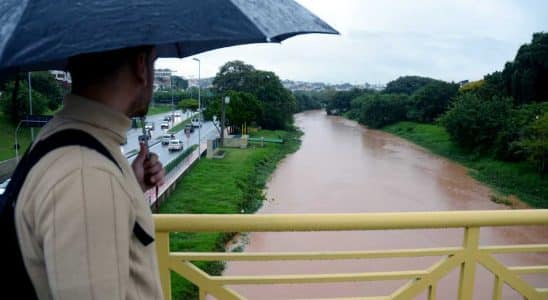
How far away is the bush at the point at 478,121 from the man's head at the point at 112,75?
59.7 ft

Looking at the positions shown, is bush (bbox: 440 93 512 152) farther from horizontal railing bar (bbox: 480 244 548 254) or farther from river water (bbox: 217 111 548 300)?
horizontal railing bar (bbox: 480 244 548 254)

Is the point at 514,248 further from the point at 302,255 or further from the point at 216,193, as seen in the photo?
the point at 216,193

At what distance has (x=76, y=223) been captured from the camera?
0.48 metres

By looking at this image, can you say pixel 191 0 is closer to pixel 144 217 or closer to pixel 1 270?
pixel 144 217

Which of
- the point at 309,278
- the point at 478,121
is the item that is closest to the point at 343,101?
the point at 478,121

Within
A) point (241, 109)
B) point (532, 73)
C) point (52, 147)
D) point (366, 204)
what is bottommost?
point (366, 204)

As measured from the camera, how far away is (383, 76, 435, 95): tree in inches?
1726

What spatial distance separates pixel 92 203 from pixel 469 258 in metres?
1.10

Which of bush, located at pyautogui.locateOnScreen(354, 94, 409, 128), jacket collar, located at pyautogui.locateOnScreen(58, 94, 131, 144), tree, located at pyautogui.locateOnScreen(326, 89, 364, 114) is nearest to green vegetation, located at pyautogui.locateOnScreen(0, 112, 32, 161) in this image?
jacket collar, located at pyautogui.locateOnScreen(58, 94, 131, 144)

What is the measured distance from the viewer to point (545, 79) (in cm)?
1808

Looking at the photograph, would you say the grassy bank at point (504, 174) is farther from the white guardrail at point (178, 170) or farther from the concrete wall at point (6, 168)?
the concrete wall at point (6, 168)

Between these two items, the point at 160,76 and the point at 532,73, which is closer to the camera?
the point at 160,76

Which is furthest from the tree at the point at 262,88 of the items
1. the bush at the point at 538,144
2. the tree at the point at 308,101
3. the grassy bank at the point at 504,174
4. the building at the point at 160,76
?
the tree at the point at 308,101

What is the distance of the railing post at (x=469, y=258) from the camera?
1230 millimetres
